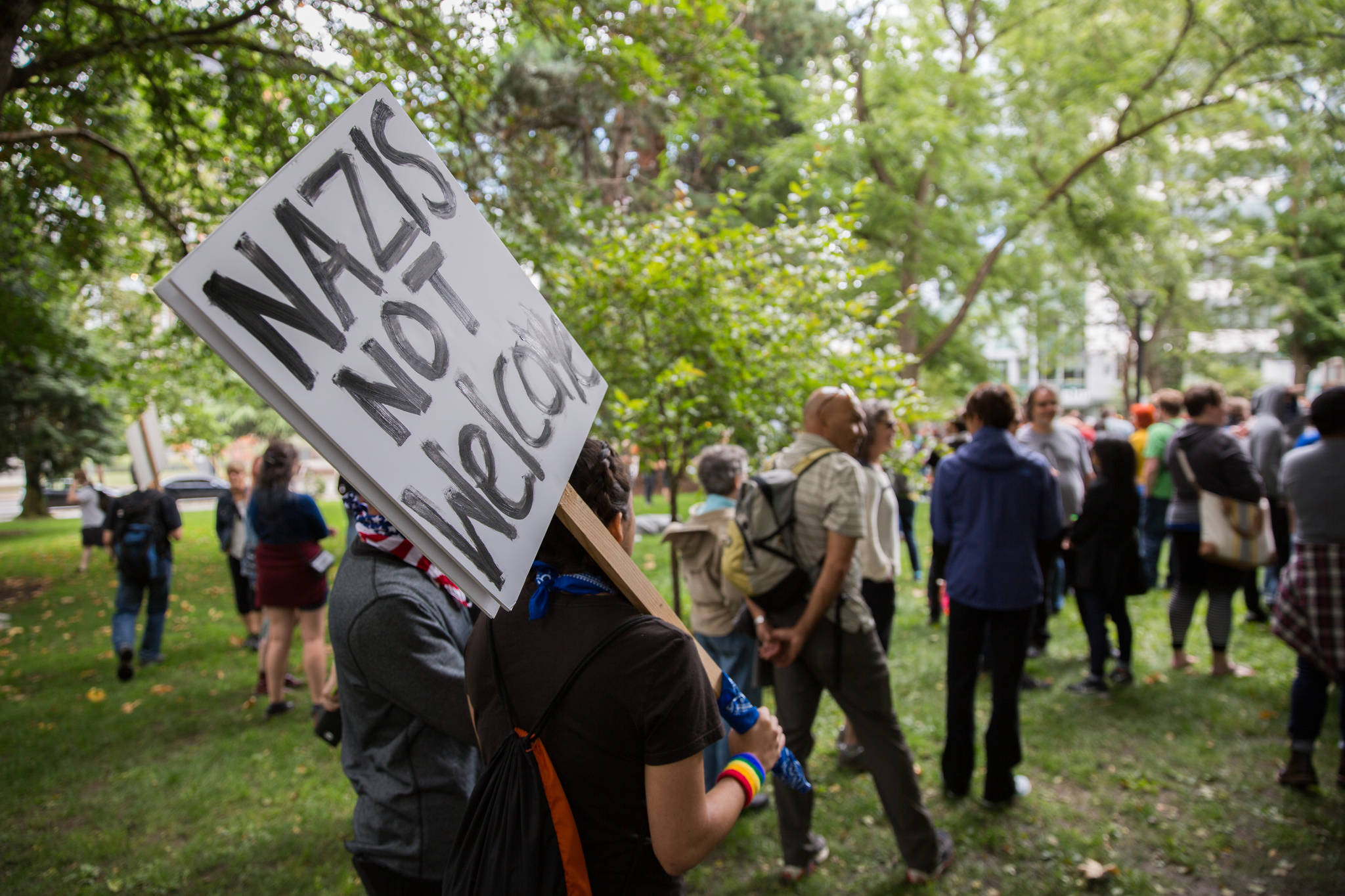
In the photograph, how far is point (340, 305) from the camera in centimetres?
114

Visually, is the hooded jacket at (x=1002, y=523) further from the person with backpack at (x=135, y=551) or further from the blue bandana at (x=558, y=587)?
the person with backpack at (x=135, y=551)

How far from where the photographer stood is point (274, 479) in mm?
5148

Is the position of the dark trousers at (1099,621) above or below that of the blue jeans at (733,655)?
below

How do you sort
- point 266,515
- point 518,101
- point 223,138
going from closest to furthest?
1. point 266,515
2. point 223,138
3. point 518,101

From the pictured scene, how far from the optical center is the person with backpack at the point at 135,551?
22.5 ft

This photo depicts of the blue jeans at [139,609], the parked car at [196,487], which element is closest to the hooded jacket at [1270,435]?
the blue jeans at [139,609]

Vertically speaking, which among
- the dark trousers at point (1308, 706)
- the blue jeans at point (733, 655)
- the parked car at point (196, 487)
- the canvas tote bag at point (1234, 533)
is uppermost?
the canvas tote bag at point (1234, 533)

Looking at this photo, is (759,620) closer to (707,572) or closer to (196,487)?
(707,572)

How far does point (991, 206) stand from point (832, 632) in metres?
15.6

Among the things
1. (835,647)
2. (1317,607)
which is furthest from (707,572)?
(1317,607)

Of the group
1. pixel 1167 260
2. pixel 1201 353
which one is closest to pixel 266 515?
pixel 1167 260

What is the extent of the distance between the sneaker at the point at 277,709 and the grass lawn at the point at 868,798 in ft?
0.35

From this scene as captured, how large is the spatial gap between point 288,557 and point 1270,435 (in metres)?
8.11

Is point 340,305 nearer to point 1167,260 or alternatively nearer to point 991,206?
point 991,206
